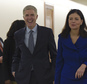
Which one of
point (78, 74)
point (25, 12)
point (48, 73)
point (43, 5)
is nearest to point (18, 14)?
point (43, 5)

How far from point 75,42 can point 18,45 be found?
0.69m

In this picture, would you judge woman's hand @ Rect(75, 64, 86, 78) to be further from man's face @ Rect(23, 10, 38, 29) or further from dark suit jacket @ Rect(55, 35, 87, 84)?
man's face @ Rect(23, 10, 38, 29)

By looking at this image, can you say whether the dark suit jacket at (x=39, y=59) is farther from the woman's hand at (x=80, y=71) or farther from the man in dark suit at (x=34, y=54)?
the woman's hand at (x=80, y=71)

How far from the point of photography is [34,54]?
2.04 meters

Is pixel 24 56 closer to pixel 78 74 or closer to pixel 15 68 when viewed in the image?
pixel 15 68

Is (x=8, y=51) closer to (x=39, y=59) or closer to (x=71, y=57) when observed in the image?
(x=39, y=59)

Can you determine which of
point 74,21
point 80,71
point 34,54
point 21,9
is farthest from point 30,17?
point 21,9

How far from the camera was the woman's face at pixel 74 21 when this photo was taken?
6.11 ft

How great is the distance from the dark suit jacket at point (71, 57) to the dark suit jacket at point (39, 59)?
173mm

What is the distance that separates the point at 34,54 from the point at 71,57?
17.1 inches

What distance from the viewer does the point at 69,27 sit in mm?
2016

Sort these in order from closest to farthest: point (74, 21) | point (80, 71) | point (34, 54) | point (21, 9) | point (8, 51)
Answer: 1. point (80, 71)
2. point (74, 21)
3. point (34, 54)
4. point (8, 51)
5. point (21, 9)

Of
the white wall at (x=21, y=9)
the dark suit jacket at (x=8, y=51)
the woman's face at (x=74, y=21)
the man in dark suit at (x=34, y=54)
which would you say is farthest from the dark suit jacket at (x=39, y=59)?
the white wall at (x=21, y=9)

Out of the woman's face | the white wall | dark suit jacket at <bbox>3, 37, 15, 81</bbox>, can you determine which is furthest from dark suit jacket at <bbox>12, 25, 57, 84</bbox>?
the white wall
